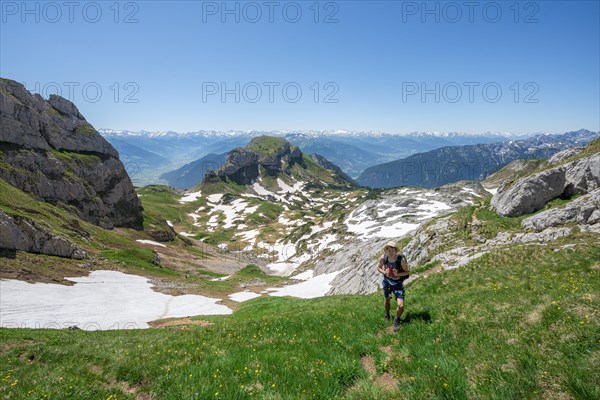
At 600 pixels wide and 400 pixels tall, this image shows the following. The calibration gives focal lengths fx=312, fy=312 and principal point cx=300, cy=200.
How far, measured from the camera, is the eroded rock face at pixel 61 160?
101500 millimetres

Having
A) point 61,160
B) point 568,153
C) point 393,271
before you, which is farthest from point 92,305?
point 61,160

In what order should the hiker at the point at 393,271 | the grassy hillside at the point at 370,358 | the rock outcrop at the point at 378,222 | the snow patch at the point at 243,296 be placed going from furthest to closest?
the snow patch at the point at 243,296 → the rock outcrop at the point at 378,222 → the hiker at the point at 393,271 → the grassy hillside at the point at 370,358

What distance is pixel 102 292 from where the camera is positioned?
1955 inches

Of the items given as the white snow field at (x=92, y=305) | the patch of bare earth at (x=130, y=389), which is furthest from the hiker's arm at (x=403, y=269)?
the white snow field at (x=92, y=305)

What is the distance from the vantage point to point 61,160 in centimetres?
11731

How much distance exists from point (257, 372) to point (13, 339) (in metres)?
17.2

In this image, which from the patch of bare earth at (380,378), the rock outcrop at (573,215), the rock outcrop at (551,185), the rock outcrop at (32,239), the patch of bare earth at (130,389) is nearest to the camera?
the patch of bare earth at (380,378)

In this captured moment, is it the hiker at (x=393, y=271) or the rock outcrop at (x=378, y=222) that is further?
the rock outcrop at (x=378, y=222)

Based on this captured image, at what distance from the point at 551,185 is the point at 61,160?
474 feet

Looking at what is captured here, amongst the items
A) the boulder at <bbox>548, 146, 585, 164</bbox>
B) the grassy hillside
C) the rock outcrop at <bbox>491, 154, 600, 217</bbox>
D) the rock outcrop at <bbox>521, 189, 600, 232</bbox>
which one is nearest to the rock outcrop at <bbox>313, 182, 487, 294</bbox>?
the rock outcrop at <bbox>491, 154, 600, 217</bbox>

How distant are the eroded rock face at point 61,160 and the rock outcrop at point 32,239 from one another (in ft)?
153

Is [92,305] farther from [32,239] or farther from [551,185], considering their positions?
[551,185]

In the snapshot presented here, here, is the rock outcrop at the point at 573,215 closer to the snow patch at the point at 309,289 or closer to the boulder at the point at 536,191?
the boulder at the point at 536,191

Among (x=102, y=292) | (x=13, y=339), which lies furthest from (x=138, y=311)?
(x=13, y=339)
